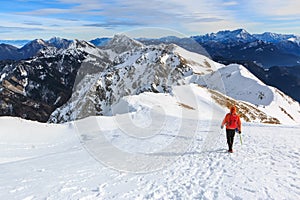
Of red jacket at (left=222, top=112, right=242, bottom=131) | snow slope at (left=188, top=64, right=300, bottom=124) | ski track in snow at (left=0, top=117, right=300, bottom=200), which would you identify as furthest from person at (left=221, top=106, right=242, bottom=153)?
snow slope at (left=188, top=64, right=300, bottom=124)

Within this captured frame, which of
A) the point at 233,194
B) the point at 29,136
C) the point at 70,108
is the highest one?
the point at 233,194

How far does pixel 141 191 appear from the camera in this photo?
1203 cm

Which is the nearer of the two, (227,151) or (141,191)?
(141,191)

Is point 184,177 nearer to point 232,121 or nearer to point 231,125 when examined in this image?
point 231,125

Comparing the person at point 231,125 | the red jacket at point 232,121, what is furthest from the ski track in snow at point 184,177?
the red jacket at point 232,121

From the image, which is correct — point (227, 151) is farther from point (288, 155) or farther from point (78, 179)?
point (78, 179)

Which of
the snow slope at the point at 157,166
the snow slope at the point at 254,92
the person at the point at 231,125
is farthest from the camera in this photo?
the snow slope at the point at 254,92

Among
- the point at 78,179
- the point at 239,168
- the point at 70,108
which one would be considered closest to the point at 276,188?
the point at 239,168

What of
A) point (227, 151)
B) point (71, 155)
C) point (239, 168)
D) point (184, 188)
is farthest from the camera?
point (71, 155)

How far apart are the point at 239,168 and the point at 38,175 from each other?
34.2ft

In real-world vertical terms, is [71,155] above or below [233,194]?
below

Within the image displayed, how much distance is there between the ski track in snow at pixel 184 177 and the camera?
11.4 m

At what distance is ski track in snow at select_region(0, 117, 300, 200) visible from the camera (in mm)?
11422

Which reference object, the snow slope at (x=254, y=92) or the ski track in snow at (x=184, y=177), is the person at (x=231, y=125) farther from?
the snow slope at (x=254, y=92)
